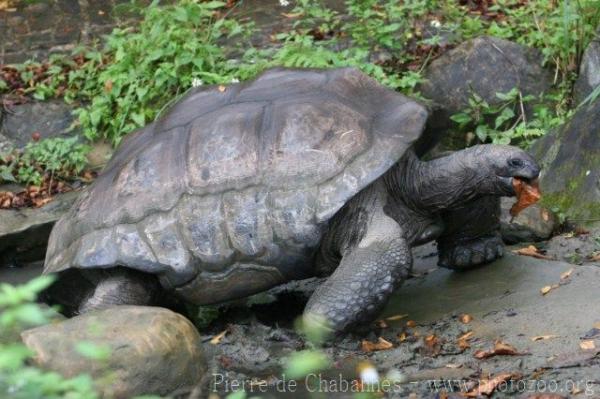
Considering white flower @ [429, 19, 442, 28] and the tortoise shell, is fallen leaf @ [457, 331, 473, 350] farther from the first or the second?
white flower @ [429, 19, 442, 28]

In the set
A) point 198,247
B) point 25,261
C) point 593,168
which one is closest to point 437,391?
point 198,247

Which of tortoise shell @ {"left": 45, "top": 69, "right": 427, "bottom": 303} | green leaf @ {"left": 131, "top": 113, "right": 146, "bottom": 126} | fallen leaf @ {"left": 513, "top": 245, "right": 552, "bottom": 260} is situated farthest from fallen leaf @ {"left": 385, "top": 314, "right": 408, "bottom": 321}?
green leaf @ {"left": 131, "top": 113, "right": 146, "bottom": 126}

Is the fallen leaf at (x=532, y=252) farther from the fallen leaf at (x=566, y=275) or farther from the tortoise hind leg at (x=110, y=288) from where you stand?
Result: the tortoise hind leg at (x=110, y=288)

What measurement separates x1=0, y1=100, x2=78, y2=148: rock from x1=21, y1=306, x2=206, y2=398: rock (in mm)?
5325

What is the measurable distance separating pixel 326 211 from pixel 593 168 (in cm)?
250

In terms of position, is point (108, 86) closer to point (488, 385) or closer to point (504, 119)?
point (504, 119)

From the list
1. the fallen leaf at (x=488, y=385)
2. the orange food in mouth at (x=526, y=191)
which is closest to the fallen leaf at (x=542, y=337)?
the fallen leaf at (x=488, y=385)

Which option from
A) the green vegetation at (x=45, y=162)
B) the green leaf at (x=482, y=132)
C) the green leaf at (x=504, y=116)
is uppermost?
the green leaf at (x=504, y=116)

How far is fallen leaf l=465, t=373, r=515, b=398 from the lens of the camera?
15.7 ft

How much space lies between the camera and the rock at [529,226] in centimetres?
741

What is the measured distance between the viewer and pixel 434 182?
6551 millimetres

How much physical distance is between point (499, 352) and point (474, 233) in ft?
5.94

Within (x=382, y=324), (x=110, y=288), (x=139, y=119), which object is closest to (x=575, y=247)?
(x=382, y=324)

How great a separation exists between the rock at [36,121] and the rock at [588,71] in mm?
5025
